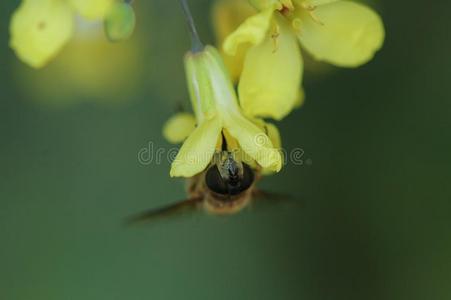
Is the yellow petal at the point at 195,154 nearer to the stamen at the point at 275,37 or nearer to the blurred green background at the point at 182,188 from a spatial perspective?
the stamen at the point at 275,37

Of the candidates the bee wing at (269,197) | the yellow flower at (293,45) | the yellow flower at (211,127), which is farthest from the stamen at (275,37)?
the bee wing at (269,197)

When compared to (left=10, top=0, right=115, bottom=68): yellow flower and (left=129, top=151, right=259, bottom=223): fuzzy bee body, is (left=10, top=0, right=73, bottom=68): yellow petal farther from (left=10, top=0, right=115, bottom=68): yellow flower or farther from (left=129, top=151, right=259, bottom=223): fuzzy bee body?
(left=129, top=151, right=259, bottom=223): fuzzy bee body

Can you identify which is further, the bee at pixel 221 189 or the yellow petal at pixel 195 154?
the bee at pixel 221 189

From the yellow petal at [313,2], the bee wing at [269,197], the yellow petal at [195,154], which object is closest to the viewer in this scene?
the yellow petal at [195,154]

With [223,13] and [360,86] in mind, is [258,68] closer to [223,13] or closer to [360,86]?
[223,13]

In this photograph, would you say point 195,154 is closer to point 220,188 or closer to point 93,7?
point 220,188

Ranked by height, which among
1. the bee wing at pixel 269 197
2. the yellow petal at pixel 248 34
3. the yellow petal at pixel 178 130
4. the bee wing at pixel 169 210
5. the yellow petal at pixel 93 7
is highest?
the yellow petal at pixel 93 7
